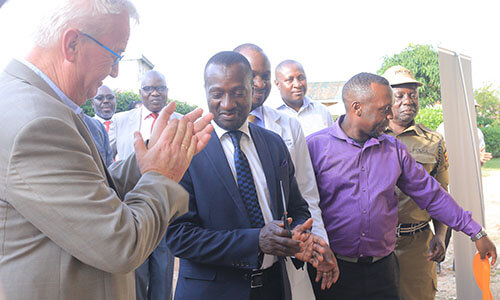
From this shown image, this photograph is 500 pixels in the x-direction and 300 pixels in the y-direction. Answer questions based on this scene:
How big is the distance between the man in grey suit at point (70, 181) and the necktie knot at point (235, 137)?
796 millimetres

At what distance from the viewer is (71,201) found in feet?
3.81

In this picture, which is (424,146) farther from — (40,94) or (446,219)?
(40,94)

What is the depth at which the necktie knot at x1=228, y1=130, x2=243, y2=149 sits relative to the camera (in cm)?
230

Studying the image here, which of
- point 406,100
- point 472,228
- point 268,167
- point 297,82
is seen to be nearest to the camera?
point 268,167

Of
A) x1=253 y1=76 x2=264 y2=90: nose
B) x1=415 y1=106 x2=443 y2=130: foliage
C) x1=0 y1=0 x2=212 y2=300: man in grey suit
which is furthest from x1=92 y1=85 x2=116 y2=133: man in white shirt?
x1=415 y1=106 x2=443 y2=130: foliage

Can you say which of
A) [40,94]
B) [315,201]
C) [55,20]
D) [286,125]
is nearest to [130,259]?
[40,94]

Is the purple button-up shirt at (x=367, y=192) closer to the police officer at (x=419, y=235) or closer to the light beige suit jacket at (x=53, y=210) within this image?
the police officer at (x=419, y=235)

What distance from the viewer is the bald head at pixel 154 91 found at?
520 cm

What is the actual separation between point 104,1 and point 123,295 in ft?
3.42

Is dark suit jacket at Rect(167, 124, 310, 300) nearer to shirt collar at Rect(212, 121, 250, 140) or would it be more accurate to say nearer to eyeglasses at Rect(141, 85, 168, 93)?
shirt collar at Rect(212, 121, 250, 140)

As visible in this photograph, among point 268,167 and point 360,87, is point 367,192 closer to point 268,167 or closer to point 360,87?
point 360,87

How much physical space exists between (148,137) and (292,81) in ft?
6.25

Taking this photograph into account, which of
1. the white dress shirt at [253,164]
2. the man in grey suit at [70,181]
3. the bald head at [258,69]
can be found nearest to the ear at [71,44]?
the man in grey suit at [70,181]

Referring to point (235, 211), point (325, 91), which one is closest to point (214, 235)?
point (235, 211)
